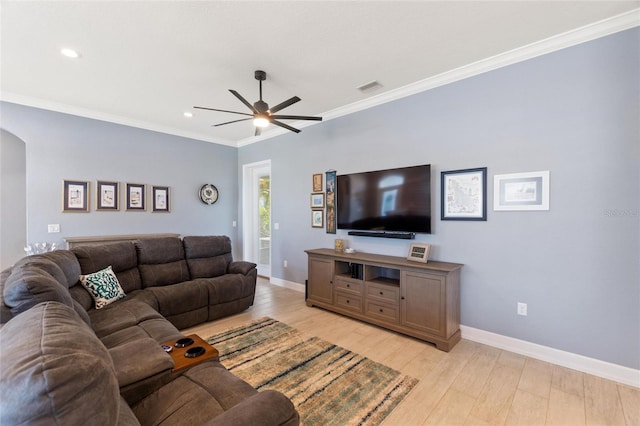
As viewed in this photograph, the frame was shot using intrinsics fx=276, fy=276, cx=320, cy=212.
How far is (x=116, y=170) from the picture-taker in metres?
4.50

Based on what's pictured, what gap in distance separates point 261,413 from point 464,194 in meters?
2.80

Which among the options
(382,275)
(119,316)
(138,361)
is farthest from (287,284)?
(138,361)

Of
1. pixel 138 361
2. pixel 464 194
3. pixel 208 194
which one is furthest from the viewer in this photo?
pixel 208 194

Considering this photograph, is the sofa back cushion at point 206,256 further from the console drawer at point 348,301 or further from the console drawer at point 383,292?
the console drawer at point 383,292

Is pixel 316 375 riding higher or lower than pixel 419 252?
lower

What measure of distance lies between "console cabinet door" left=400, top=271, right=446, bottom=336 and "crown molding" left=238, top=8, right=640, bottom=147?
2164mm

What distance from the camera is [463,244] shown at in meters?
→ 2.99

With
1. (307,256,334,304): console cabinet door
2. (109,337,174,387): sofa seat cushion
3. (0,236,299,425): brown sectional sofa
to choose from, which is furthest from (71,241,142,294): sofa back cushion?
(307,256,334,304): console cabinet door

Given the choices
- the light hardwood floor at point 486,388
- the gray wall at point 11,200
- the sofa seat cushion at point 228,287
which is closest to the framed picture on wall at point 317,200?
the sofa seat cushion at point 228,287

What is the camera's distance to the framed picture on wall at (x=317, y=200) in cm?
444

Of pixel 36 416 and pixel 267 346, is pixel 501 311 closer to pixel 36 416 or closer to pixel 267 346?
pixel 267 346

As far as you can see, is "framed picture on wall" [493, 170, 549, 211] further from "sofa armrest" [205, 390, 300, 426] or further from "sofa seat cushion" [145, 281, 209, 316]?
"sofa seat cushion" [145, 281, 209, 316]

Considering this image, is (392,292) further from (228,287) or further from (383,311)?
(228,287)

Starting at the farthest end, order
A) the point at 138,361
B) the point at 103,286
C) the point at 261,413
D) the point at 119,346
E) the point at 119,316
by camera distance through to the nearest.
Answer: the point at 103,286, the point at 119,316, the point at 119,346, the point at 138,361, the point at 261,413
